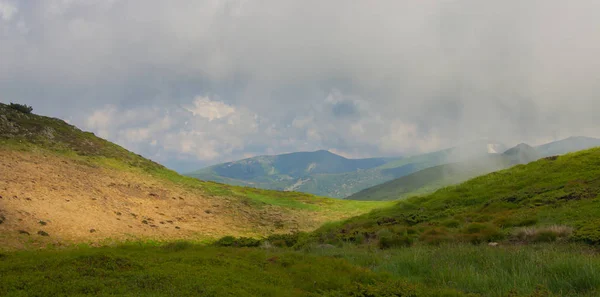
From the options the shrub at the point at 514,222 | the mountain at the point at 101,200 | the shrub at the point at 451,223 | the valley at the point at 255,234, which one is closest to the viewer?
the valley at the point at 255,234

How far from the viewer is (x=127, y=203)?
34312 millimetres

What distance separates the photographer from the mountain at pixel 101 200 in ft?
79.9

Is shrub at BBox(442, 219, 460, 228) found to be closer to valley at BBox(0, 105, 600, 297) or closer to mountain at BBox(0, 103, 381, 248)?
valley at BBox(0, 105, 600, 297)

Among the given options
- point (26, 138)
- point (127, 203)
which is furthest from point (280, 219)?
point (26, 138)

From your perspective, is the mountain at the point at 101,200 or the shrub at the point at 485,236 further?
the mountain at the point at 101,200

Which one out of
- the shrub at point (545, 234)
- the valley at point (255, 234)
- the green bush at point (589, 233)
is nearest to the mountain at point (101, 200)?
the valley at point (255, 234)

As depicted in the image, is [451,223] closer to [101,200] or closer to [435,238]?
[435,238]

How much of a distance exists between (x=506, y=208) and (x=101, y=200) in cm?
3969

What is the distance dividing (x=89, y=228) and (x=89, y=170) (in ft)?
52.2

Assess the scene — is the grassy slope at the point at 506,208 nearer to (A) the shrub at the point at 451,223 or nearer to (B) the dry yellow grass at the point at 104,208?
(A) the shrub at the point at 451,223

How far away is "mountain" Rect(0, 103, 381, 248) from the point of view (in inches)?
959

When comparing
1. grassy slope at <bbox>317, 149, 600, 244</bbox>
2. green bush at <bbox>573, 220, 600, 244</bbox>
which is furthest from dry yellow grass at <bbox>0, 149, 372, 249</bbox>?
green bush at <bbox>573, 220, 600, 244</bbox>

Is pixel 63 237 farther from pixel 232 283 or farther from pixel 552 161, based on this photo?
pixel 552 161

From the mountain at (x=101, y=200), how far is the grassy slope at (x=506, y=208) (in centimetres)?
1432
